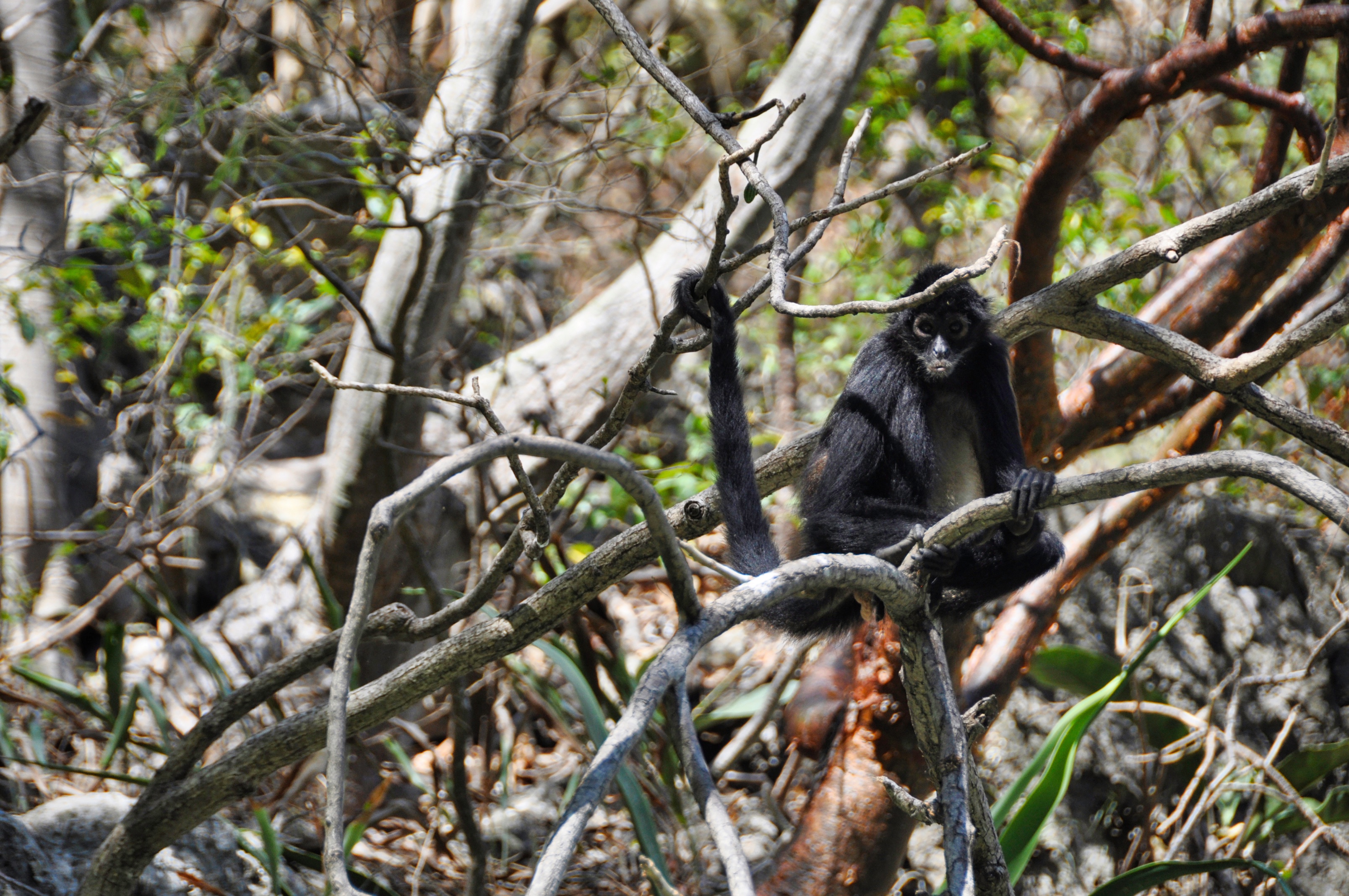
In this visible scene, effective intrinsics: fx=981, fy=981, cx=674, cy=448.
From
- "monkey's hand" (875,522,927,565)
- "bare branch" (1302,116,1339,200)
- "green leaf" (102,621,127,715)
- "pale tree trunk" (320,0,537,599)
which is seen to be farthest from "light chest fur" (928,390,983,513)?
"green leaf" (102,621,127,715)

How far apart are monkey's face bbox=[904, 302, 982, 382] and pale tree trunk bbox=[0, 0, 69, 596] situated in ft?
14.0

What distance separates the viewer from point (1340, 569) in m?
6.12

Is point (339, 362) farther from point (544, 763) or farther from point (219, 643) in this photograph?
point (544, 763)

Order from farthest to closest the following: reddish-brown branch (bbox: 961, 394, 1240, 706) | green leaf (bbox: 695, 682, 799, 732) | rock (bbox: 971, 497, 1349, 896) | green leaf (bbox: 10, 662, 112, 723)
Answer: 1. green leaf (bbox: 695, 682, 799, 732)
2. rock (bbox: 971, 497, 1349, 896)
3. reddish-brown branch (bbox: 961, 394, 1240, 706)
4. green leaf (bbox: 10, 662, 112, 723)

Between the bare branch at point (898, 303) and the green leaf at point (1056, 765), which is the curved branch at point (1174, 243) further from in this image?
the green leaf at point (1056, 765)

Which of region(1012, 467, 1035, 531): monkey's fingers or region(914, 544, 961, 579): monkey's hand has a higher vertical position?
region(1012, 467, 1035, 531): monkey's fingers

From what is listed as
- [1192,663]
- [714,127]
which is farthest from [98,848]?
[1192,663]

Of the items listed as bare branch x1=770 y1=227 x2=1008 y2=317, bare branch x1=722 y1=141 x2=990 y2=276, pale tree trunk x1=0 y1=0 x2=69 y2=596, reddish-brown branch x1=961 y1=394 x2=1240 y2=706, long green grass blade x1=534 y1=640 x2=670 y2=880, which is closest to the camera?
bare branch x1=770 y1=227 x2=1008 y2=317

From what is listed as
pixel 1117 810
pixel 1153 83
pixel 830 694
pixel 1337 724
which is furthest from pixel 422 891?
pixel 1337 724

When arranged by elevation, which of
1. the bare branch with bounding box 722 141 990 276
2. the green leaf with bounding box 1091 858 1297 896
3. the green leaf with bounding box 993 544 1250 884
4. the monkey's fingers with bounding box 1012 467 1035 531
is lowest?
the green leaf with bounding box 1091 858 1297 896

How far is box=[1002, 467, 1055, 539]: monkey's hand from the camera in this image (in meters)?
2.68

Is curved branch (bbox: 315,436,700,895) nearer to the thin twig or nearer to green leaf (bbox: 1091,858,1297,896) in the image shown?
green leaf (bbox: 1091,858,1297,896)

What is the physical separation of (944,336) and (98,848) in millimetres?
3827

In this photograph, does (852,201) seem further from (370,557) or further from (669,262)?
(669,262)
